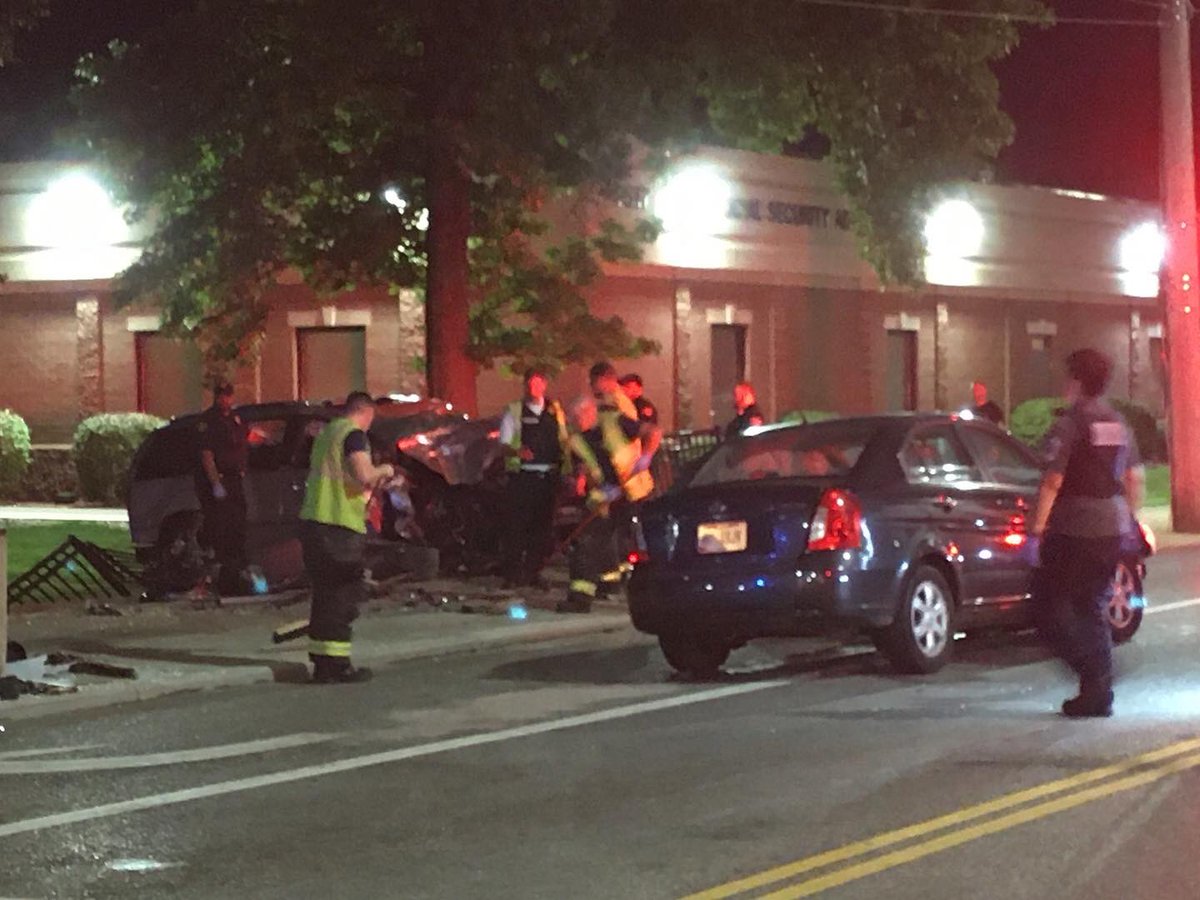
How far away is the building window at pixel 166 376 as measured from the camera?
29797 mm

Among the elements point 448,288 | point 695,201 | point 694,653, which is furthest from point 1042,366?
point 694,653

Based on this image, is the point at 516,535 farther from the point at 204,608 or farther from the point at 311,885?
the point at 311,885

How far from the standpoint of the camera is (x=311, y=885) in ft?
23.7

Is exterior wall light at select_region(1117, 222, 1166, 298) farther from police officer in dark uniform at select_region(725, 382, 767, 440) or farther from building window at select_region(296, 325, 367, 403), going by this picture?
police officer in dark uniform at select_region(725, 382, 767, 440)

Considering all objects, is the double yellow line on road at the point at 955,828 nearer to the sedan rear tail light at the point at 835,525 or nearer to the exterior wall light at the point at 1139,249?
the sedan rear tail light at the point at 835,525

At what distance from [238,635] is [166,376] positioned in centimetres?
1590

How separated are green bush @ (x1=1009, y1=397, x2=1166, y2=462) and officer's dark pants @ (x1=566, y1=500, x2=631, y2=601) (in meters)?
21.2

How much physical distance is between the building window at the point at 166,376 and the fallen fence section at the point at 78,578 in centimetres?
1182

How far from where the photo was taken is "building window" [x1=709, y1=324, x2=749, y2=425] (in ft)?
107

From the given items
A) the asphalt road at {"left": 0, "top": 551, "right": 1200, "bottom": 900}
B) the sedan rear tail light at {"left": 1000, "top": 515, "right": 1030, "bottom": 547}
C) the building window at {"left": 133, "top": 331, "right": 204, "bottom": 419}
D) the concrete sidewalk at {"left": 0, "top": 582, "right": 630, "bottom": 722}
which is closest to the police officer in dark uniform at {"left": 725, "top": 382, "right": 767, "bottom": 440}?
the concrete sidewalk at {"left": 0, "top": 582, "right": 630, "bottom": 722}

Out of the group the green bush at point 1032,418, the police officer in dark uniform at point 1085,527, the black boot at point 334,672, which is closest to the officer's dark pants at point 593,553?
the black boot at point 334,672

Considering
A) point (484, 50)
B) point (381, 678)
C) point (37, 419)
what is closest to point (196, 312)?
point (484, 50)

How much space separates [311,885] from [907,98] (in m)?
19.0

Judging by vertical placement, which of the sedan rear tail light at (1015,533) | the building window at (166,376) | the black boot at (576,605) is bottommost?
the black boot at (576,605)
